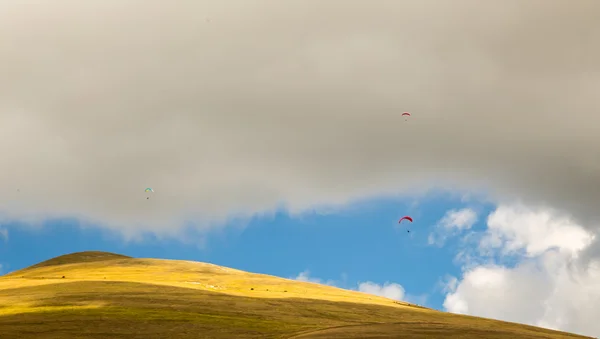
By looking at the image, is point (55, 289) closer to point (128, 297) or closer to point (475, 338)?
point (128, 297)

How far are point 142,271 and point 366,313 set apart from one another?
6798cm

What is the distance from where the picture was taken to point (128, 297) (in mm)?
74125

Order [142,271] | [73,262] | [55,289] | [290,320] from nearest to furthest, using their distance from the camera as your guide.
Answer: [290,320]
[55,289]
[142,271]
[73,262]

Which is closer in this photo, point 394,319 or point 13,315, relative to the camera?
point 13,315

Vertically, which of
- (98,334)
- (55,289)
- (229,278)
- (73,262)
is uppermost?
(73,262)

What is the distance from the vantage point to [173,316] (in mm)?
63906

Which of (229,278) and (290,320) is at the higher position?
(229,278)

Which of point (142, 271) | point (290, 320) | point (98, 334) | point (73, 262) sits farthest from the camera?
point (73, 262)

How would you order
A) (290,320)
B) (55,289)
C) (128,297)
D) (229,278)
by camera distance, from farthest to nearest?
(229,278), (55,289), (128,297), (290,320)

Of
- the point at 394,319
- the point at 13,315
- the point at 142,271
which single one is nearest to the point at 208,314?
the point at 13,315

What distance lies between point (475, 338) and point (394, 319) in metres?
20.4

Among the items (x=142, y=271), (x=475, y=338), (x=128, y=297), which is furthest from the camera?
(x=142, y=271)

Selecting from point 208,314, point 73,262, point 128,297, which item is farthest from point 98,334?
point 73,262

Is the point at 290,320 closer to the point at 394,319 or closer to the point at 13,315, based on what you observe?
the point at 394,319
